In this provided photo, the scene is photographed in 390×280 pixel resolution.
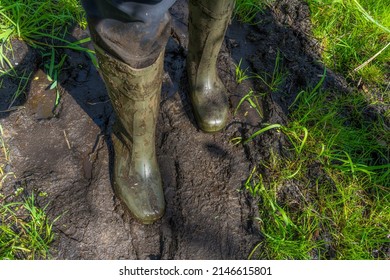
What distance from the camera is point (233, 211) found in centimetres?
180

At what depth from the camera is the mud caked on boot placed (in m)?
1.16

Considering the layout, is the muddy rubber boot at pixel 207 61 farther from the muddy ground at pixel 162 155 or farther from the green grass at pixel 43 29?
the green grass at pixel 43 29

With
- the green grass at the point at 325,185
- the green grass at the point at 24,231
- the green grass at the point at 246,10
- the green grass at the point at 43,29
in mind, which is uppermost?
the green grass at the point at 43,29

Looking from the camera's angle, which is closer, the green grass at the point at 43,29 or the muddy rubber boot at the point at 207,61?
the muddy rubber boot at the point at 207,61

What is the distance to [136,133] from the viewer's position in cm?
157

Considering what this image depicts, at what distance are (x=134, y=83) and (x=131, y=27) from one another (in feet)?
0.77

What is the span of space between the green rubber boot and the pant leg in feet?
0.17

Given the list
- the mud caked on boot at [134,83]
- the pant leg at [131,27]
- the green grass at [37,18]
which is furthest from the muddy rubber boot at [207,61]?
the green grass at [37,18]

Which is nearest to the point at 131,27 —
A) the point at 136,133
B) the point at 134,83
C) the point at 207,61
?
the point at 134,83

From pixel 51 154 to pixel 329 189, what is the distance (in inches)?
51.0

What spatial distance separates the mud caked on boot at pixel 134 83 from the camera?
1156 millimetres

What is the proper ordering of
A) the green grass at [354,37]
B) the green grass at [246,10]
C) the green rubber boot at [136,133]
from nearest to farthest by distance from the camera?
the green rubber boot at [136,133]
the green grass at [354,37]
the green grass at [246,10]

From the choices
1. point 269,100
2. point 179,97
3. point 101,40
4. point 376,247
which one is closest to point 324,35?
point 269,100

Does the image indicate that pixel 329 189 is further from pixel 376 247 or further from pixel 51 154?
pixel 51 154
